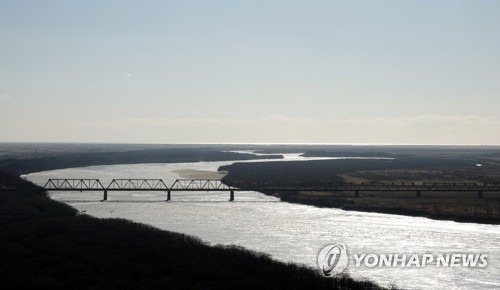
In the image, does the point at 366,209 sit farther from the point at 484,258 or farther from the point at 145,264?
the point at 145,264

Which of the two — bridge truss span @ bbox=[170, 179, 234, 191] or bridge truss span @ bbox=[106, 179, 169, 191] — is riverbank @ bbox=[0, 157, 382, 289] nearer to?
bridge truss span @ bbox=[106, 179, 169, 191]

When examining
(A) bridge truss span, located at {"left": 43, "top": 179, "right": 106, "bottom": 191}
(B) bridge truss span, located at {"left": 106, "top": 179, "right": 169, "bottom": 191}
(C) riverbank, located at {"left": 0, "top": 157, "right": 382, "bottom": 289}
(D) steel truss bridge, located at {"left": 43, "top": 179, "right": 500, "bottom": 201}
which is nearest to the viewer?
(C) riverbank, located at {"left": 0, "top": 157, "right": 382, "bottom": 289}

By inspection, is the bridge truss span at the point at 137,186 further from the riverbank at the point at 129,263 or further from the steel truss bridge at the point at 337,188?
the riverbank at the point at 129,263

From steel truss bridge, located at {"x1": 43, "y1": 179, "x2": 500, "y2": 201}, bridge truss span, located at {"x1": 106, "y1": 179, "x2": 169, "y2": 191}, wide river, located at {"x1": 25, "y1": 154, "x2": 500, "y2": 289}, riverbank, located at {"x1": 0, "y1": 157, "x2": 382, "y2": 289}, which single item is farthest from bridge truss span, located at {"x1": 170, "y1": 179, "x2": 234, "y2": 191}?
riverbank, located at {"x1": 0, "y1": 157, "x2": 382, "y2": 289}

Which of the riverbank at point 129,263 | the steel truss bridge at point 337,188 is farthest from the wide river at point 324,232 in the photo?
the riverbank at point 129,263

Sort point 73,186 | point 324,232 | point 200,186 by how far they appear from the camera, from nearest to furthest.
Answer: point 324,232 → point 73,186 → point 200,186

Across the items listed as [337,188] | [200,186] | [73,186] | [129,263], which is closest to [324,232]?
[129,263]

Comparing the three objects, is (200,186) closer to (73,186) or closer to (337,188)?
(73,186)

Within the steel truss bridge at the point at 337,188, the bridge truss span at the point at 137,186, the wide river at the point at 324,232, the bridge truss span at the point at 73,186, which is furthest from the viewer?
the bridge truss span at the point at 137,186

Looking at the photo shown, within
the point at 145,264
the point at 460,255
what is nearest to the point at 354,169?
the point at 460,255
